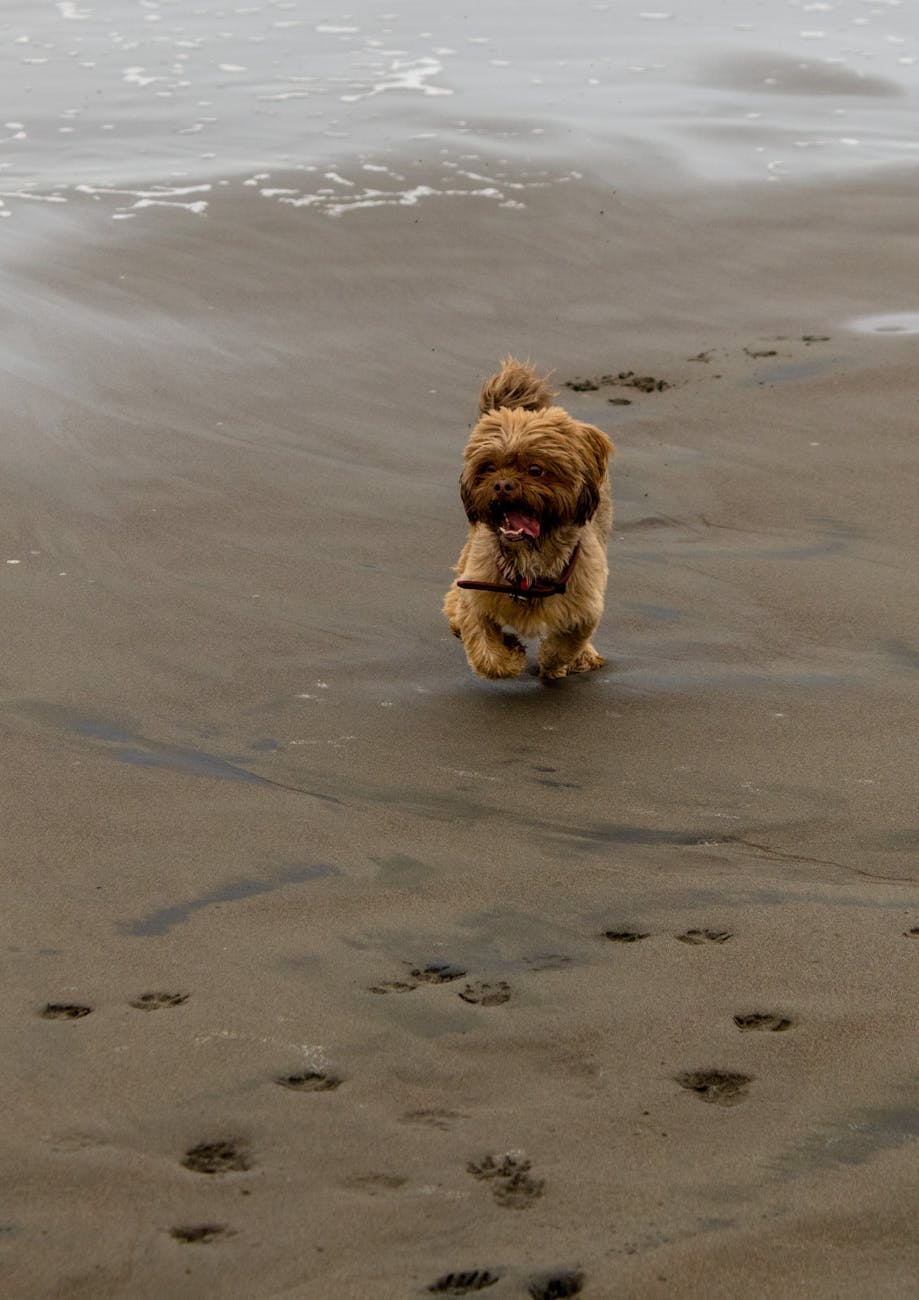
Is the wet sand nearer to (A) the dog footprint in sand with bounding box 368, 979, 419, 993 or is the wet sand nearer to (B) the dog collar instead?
(A) the dog footprint in sand with bounding box 368, 979, 419, 993

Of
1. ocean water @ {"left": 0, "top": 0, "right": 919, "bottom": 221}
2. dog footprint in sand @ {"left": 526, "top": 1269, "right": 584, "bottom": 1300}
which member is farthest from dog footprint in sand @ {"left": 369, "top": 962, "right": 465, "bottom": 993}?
ocean water @ {"left": 0, "top": 0, "right": 919, "bottom": 221}

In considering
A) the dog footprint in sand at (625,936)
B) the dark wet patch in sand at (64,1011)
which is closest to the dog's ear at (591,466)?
the dog footprint in sand at (625,936)

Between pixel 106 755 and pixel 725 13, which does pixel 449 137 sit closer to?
pixel 725 13

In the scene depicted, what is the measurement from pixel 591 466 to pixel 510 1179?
3.04 meters

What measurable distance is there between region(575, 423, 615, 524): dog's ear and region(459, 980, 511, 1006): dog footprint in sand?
227 centimetres

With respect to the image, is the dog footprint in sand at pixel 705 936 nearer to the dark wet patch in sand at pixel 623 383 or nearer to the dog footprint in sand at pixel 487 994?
the dog footprint in sand at pixel 487 994

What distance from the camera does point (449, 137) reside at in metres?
13.0

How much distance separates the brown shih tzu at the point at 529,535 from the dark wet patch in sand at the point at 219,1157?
9.08ft

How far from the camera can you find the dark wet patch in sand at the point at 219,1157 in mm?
3262

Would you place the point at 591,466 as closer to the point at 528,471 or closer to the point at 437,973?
the point at 528,471

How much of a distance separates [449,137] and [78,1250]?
11117 millimetres

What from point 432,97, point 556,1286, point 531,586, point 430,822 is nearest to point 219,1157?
point 556,1286

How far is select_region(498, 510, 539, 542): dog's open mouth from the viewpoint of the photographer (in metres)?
5.68

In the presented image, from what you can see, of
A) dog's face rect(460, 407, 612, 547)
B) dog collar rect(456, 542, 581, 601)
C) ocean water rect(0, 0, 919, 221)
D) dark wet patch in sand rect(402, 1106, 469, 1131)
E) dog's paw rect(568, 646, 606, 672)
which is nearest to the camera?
dark wet patch in sand rect(402, 1106, 469, 1131)
